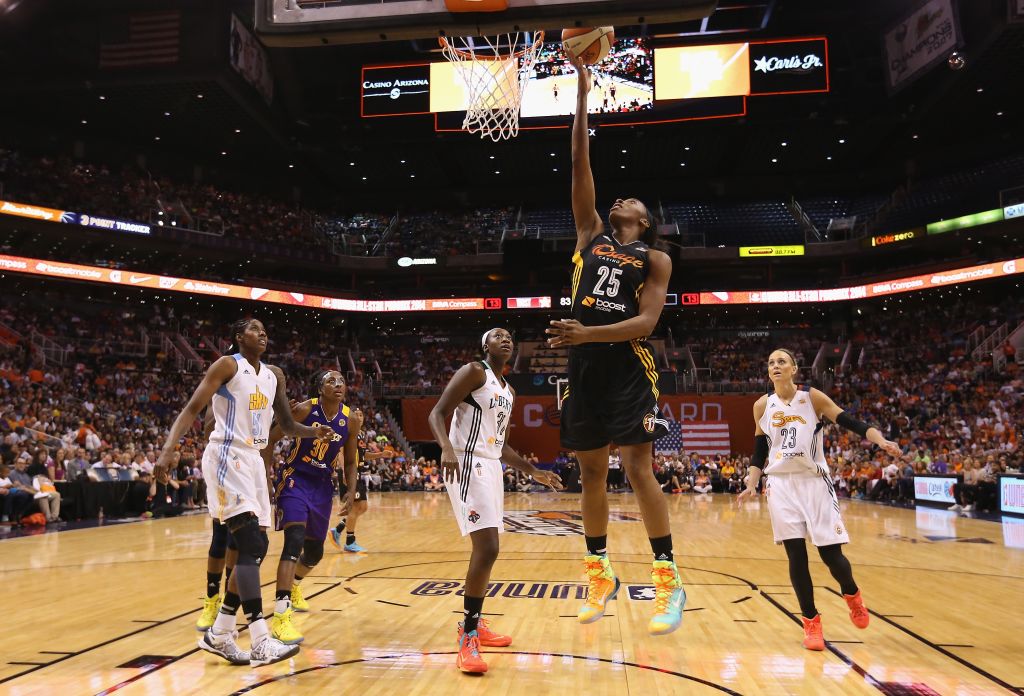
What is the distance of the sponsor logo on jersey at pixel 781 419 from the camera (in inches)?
223

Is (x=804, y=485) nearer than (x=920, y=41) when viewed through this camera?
Yes

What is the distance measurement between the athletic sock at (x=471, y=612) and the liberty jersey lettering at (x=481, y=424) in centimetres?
91

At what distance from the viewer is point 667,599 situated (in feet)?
13.9

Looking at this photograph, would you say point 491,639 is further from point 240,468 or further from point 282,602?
point 240,468

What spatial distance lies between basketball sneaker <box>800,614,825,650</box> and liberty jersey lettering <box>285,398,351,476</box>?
375 centimetres

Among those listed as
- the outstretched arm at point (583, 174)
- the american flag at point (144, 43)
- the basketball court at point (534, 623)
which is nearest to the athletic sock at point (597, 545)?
the basketball court at point (534, 623)

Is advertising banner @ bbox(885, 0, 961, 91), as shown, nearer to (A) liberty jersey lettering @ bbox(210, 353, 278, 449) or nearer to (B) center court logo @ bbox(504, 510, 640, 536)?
(B) center court logo @ bbox(504, 510, 640, 536)

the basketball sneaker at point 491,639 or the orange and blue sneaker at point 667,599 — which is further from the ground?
the orange and blue sneaker at point 667,599

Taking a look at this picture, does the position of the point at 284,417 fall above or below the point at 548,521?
above

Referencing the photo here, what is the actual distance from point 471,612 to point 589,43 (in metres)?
3.70

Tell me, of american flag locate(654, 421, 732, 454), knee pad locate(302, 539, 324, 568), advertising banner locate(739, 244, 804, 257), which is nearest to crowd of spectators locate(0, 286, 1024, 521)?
american flag locate(654, 421, 732, 454)

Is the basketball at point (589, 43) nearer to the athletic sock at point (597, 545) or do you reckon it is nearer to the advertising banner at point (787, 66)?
the athletic sock at point (597, 545)

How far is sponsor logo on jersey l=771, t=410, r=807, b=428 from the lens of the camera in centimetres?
566

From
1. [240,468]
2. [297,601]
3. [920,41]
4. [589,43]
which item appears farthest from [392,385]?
[589,43]
